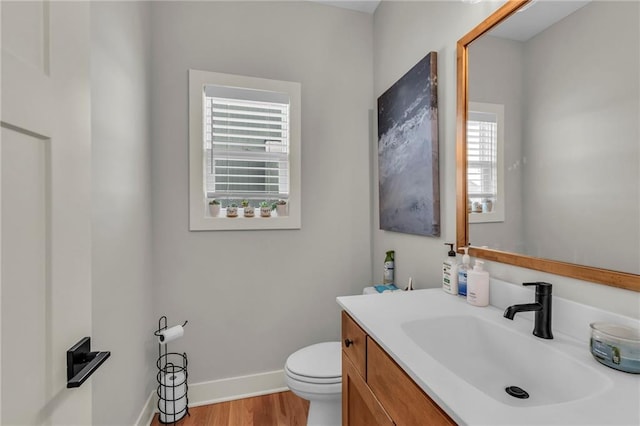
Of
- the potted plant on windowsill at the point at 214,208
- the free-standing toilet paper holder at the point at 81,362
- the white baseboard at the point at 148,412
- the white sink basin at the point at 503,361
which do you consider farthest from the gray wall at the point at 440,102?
the white baseboard at the point at 148,412

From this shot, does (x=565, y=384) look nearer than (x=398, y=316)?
Yes

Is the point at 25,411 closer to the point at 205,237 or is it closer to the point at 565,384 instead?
the point at 565,384

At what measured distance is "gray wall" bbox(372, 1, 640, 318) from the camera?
913 millimetres

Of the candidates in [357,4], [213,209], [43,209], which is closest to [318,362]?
[213,209]

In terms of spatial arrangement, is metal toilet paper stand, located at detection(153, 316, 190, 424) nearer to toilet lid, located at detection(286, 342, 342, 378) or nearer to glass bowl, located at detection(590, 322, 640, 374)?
toilet lid, located at detection(286, 342, 342, 378)

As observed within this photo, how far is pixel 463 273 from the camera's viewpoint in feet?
4.19

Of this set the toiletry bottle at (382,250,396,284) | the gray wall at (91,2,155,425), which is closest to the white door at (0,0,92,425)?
the gray wall at (91,2,155,425)

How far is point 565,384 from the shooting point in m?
0.75

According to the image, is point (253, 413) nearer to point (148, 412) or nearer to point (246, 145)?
point (148, 412)

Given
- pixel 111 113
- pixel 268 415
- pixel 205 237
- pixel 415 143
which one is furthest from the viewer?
pixel 205 237

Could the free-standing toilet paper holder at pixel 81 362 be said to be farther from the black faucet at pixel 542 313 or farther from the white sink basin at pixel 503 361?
the black faucet at pixel 542 313

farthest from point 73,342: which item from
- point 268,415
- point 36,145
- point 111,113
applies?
point 268,415

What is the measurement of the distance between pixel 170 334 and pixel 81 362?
123 cm

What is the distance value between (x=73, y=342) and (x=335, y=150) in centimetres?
185
